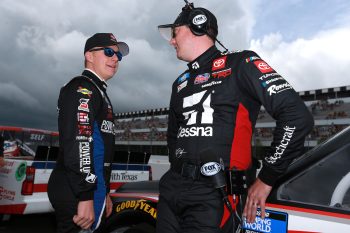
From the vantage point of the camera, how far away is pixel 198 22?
215 cm

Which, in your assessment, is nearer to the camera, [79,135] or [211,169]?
[211,169]

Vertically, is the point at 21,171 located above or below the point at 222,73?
below

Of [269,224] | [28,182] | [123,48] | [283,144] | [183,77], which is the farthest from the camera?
[28,182]

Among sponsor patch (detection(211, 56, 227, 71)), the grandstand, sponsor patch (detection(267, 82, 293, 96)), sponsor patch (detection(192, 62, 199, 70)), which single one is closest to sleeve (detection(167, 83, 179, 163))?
sponsor patch (detection(192, 62, 199, 70))

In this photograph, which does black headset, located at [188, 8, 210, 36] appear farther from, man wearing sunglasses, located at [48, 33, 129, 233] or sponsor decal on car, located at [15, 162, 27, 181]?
sponsor decal on car, located at [15, 162, 27, 181]

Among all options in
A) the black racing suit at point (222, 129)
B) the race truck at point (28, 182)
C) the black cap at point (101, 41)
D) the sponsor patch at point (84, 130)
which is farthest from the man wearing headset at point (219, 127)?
the race truck at point (28, 182)

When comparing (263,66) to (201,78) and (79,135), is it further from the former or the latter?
(79,135)

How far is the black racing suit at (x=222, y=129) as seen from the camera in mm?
1742

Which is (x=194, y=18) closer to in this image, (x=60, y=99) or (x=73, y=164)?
(x=60, y=99)

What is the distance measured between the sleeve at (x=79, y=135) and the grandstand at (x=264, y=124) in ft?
94.8

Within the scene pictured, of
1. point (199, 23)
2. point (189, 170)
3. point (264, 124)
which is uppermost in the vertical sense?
point (264, 124)

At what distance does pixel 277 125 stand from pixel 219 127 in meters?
0.30

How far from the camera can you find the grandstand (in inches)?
1336

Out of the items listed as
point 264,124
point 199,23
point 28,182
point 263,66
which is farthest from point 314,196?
point 264,124
